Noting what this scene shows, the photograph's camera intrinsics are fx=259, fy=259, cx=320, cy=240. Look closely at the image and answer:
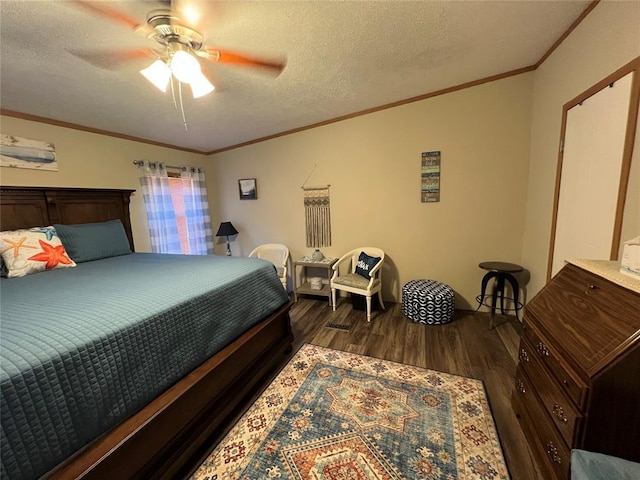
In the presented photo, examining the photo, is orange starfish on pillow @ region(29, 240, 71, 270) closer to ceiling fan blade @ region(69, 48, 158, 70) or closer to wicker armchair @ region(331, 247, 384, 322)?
ceiling fan blade @ region(69, 48, 158, 70)

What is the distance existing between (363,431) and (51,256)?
2744mm

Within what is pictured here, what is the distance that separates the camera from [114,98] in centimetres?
225

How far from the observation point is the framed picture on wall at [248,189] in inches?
158

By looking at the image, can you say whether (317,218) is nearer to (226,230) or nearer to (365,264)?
(365,264)

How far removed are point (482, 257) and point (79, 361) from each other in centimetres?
336

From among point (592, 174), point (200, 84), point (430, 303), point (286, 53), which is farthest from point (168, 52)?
point (430, 303)

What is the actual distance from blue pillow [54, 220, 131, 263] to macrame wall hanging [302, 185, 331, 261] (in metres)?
2.19

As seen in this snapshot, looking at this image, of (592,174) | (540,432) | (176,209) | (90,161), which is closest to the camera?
(540,432)

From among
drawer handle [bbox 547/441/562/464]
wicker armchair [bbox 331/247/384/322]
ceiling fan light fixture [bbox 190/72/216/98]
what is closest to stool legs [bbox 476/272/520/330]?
wicker armchair [bbox 331/247/384/322]

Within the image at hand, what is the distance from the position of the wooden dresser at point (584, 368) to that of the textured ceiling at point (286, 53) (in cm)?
171

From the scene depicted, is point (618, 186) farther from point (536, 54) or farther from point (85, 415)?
point (85, 415)

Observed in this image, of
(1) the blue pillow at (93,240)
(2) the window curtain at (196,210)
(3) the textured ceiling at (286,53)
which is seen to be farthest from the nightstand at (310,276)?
(1) the blue pillow at (93,240)

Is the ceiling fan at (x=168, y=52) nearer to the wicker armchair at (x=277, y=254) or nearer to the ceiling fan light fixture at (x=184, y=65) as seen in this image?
the ceiling fan light fixture at (x=184, y=65)

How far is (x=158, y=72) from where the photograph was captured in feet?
4.96
